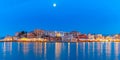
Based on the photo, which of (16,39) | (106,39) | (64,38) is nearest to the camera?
(64,38)

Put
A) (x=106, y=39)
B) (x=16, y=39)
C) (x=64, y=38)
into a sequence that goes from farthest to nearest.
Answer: (x=106, y=39) → (x=16, y=39) → (x=64, y=38)

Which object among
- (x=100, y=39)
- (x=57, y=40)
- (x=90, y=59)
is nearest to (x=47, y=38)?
(x=57, y=40)

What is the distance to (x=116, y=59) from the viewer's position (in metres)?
26.8

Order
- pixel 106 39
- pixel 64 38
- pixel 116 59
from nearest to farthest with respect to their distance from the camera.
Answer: pixel 116 59
pixel 64 38
pixel 106 39

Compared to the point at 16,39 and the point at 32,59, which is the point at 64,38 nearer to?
the point at 16,39

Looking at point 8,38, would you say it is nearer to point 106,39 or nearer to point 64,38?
point 64,38

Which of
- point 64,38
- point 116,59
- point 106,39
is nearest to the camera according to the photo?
point 116,59

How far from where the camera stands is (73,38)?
422ft

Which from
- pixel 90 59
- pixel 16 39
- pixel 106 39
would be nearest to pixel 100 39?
pixel 106 39

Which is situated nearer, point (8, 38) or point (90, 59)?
point (90, 59)

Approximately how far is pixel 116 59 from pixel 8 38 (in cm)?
11167

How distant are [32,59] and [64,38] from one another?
96.9 m

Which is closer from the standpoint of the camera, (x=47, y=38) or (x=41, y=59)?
(x=41, y=59)

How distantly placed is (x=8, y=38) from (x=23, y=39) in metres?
6.60
